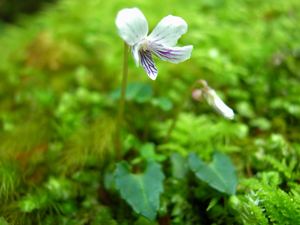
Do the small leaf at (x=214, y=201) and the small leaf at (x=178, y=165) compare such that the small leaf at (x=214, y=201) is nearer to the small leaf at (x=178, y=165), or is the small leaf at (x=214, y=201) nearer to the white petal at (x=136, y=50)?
the small leaf at (x=178, y=165)

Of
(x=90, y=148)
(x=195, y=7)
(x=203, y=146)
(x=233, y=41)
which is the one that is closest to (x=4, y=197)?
(x=90, y=148)

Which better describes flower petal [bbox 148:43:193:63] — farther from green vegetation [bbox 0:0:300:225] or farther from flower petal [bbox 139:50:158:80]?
green vegetation [bbox 0:0:300:225]

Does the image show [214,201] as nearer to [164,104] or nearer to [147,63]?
[164,104]

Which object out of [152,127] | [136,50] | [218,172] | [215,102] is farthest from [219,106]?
[152,127]

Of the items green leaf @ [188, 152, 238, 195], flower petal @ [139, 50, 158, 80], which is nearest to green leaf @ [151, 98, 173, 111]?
green leaf @ [188, 152, 238, 195]

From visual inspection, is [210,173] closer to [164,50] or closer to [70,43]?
[164,50]

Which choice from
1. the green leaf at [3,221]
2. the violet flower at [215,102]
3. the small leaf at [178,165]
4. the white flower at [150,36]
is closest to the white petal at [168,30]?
the white flower at [150,36]

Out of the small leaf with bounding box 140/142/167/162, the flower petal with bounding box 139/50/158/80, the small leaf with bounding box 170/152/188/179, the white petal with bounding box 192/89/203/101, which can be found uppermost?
the flower petal with bounding box 139/50/158/80
